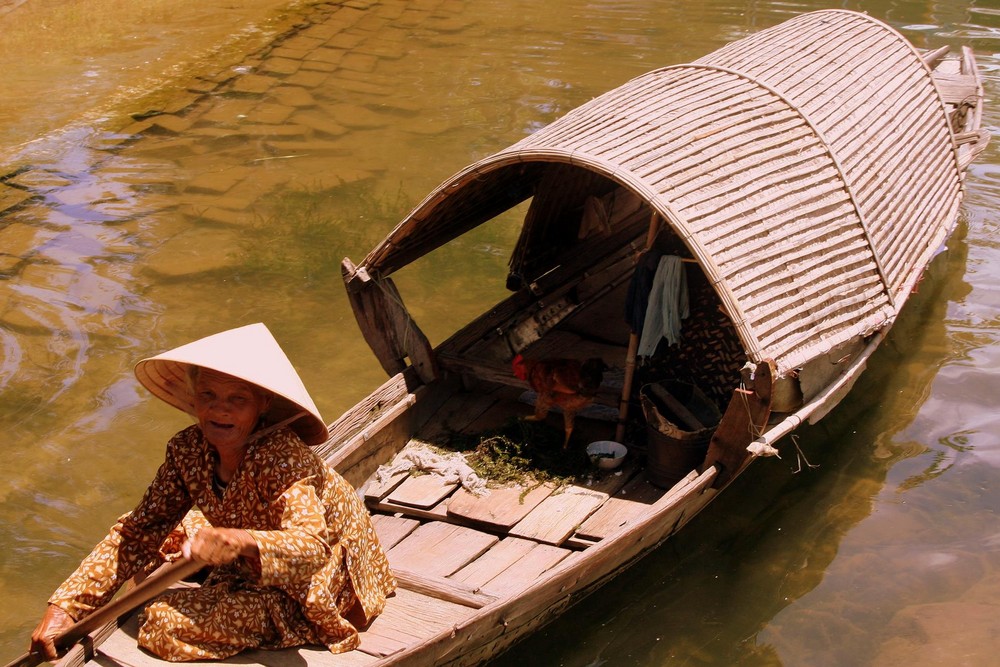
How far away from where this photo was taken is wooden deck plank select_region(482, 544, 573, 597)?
398 cm

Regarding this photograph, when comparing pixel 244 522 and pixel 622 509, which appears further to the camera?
pixel 622 509

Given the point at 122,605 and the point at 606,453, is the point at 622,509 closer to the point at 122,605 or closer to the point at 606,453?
the point at 606,453

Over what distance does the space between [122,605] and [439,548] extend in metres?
1.55

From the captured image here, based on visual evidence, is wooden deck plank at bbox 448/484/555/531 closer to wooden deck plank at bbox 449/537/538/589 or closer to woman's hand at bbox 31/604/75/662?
wooden deck plank at bbox 449/537/538/589

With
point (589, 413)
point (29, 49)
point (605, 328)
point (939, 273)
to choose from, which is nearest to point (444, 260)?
point (605, 328)

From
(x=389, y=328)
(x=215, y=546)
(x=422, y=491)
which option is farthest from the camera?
(x=389, y=328)

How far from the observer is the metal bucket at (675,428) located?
4473 mm

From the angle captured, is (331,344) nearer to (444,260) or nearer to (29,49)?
(444,260)

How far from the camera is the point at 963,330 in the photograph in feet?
21.5

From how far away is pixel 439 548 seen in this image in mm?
4309

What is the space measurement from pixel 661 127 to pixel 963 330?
3110 millimetres

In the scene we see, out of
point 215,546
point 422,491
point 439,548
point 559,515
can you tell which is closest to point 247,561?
point 215,546

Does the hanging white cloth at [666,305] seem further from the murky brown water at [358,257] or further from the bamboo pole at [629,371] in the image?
the murky brown water at [358,257]

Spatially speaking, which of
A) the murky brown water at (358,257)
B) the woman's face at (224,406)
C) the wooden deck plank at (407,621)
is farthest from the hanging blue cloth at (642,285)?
the woman's face at (224,406)
